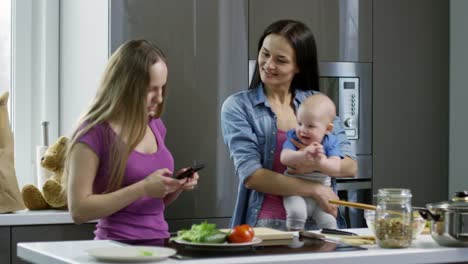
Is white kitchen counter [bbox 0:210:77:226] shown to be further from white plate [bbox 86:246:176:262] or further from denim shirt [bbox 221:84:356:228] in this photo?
white plate [bbox 86:246:176:262]

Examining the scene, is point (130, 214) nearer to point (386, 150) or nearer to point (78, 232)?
point (78, 232)

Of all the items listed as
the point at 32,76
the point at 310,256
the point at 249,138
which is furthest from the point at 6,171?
the point at 310,256

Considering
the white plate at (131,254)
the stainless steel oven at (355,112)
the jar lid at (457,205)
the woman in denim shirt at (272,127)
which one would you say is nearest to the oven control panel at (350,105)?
the stainless steel oven at (355,112)

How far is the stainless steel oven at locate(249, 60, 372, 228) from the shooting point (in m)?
4.09

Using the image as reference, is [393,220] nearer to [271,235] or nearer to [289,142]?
[271,235]

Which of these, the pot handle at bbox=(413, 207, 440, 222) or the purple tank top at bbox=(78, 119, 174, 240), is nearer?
the pot handle at bbox=(413, 207, 440, 222)

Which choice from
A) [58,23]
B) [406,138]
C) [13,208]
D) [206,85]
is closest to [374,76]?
[406,138]

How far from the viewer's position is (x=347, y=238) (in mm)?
2646

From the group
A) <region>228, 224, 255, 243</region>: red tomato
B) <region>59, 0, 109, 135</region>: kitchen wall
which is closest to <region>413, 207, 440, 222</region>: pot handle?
<region>228, 224, 255, 243</region>: red tomato

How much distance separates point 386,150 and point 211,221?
96 cm

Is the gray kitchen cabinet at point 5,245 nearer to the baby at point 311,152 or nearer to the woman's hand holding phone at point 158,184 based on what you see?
the woman's hand holding phone at point 158,184

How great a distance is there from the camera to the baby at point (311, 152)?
3045 mm

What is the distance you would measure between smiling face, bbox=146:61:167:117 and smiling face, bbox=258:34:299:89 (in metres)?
0.47

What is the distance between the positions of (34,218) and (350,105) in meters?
1.55
